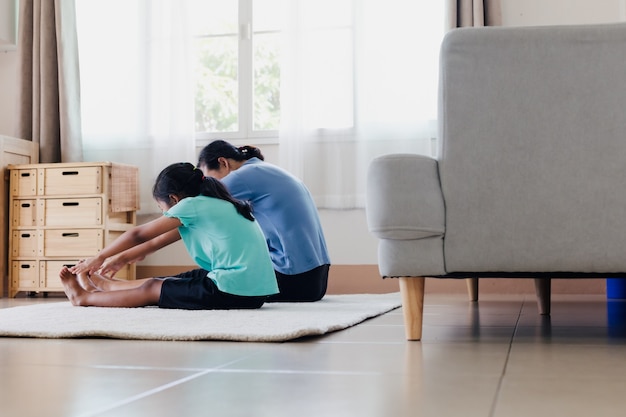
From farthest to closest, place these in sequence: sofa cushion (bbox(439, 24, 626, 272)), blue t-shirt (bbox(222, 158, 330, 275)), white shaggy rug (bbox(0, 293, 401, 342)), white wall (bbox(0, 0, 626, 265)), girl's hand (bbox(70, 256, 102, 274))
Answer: white wall (bbox(0, 0, 626, 265)), blue t-shirt (bbox(222, 158, 330, 275)), girl's hand (bbox(70, 256, 102, 274)), white shaggy rug (bbox(0, 293, 401, 342)), sofa cushion (bbox(439, 24, 626, 272))

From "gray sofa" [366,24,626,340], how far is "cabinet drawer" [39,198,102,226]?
2.72 m

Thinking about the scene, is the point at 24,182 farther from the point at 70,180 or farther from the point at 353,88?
the point at 353,88

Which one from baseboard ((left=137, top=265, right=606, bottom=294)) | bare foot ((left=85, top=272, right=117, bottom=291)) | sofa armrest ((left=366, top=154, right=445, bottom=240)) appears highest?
sofa armrest ((left=366, top=154, right=445, bottom=240))

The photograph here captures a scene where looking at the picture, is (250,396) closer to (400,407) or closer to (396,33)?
(400,407)

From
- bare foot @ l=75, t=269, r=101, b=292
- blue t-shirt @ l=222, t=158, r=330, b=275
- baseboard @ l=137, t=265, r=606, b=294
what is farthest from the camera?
baseboard @ l=137, t=265, r=606, b=294

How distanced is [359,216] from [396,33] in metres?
1.02

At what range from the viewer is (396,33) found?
4449 mm

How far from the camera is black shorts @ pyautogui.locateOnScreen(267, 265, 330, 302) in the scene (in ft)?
11.2

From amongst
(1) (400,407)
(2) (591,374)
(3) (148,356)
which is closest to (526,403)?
(1) (400,407)

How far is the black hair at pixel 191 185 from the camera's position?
2826 mm

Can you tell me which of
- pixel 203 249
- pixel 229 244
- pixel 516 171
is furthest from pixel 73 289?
pixel 516 171

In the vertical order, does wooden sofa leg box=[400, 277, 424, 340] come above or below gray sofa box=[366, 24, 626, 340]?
below

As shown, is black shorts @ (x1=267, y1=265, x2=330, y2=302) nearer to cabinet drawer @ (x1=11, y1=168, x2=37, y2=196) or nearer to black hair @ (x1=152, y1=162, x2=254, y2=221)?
black hair @ (x1=152, y1=162, x2=254, y2=221)

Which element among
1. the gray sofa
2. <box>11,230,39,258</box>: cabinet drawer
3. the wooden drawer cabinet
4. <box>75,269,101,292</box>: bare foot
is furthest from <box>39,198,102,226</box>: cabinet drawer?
the gray sofa
